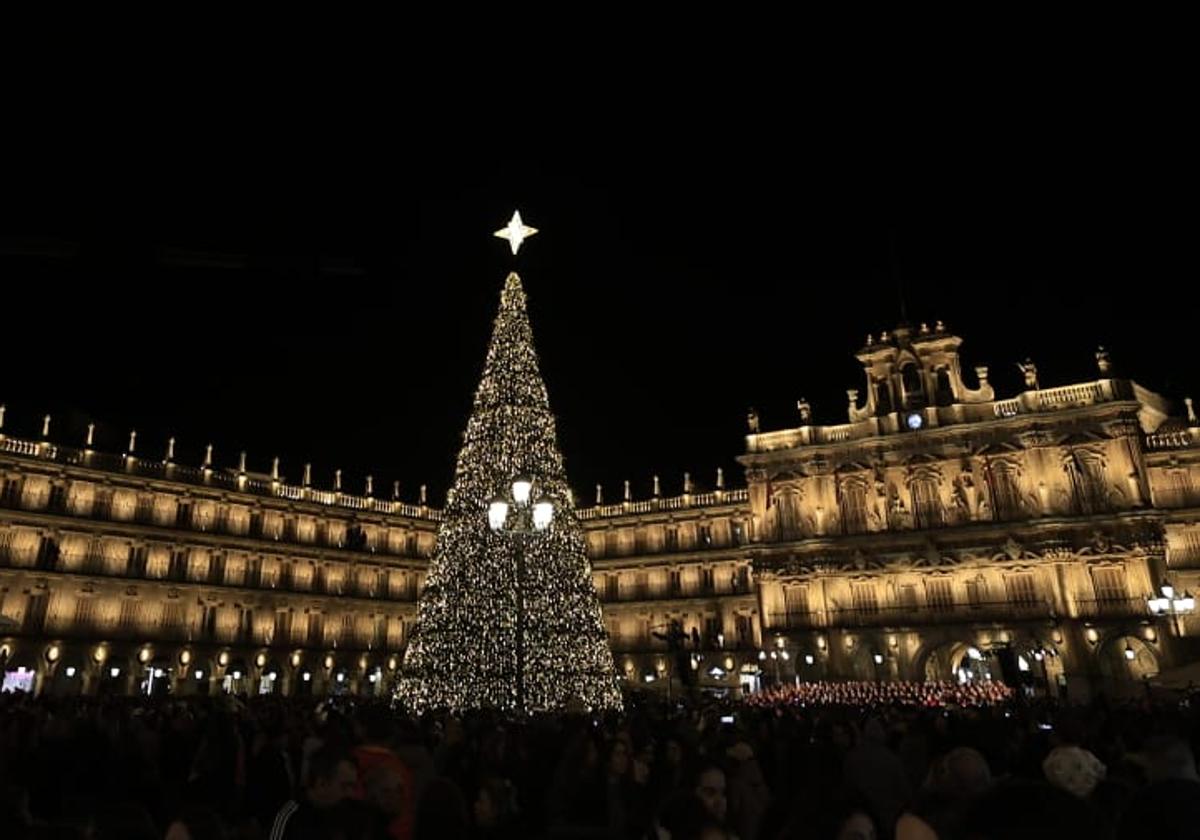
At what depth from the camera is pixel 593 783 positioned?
5.76m

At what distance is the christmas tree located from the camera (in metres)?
20.8

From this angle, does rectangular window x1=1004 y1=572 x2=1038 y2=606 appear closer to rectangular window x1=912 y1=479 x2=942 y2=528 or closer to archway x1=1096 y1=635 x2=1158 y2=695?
archway x1=1096 y1=635 x2=1158 y2=695

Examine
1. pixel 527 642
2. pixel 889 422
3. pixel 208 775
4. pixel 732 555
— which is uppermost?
pixel 889 422

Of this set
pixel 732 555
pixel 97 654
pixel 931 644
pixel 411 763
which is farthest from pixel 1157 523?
pixel 97 654

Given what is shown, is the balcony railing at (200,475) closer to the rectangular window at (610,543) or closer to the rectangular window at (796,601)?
the rectangular window at (610,543)

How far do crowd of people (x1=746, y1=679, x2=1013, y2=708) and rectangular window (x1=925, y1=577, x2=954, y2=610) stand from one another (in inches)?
228

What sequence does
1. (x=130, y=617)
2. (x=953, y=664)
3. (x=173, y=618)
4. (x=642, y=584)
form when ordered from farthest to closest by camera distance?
1. (x=642, y=584)
2. (x=173, y=618)
3. (x=130, y=617)
4. (x=953, y=664)

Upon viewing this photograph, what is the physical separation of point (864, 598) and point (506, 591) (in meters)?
26.6

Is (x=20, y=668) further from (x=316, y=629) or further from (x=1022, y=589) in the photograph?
(x=1022, y=589)

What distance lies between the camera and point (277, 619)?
48312mm

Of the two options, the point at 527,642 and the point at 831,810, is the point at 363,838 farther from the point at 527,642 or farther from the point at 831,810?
the point at 527,642

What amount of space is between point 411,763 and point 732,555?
46.1 meters

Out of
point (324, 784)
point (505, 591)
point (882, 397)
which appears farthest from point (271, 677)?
point (324, 784)

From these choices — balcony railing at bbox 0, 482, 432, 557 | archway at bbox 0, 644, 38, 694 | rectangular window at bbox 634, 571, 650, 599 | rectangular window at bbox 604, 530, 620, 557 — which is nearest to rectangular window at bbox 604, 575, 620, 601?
rectangular window at bbox 634, 571, 650, 599
